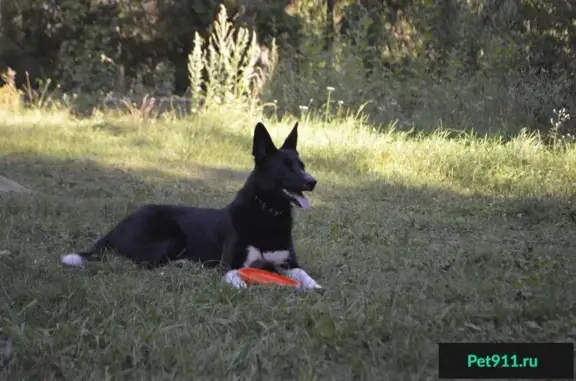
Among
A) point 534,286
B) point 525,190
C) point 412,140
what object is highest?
point 412,140

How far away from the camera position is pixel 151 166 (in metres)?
7.93

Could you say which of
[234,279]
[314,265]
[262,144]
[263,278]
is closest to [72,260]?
[234,279]

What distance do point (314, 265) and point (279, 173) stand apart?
64cm

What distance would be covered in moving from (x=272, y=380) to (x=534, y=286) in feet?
5.38

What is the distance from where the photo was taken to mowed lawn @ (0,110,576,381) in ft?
8.83

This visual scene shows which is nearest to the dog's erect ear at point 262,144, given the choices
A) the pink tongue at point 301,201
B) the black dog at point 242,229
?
the black dog at point 242,229

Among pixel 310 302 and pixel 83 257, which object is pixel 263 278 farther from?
pixel 83 257

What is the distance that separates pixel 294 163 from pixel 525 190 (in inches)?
139

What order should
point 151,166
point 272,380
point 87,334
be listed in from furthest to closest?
point 151,166 < point 87,334 < point 272,380

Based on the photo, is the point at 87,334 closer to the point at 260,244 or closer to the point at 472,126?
the point at 260,244

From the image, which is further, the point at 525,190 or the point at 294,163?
the point at 525,190

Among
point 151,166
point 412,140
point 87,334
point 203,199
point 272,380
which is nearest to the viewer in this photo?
point 272,380

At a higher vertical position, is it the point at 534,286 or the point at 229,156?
the point at 229,156

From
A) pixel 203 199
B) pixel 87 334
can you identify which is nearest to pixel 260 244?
pixel 87 334
